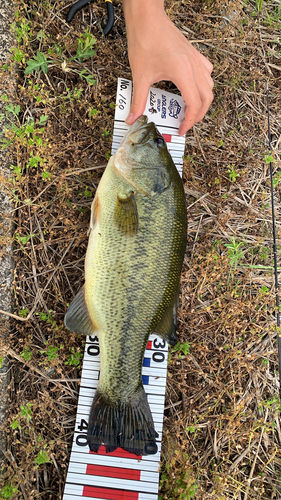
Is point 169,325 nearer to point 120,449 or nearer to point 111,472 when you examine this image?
point 120,449

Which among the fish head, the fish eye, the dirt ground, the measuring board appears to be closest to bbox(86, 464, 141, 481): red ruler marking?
the measuring board

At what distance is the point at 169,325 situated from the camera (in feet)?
8.43

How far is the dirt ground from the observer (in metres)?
2.75

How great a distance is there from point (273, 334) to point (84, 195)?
7.24ft

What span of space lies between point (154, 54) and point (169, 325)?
6.87 feet

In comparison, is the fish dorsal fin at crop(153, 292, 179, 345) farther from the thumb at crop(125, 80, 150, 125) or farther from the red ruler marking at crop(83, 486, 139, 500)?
the thumb at crop(125, 80, 150, 125)

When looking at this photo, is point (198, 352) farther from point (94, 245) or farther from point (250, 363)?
point (94, 245)

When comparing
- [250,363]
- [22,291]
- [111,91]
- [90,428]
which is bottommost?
[90,428]

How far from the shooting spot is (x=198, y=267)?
313 cm

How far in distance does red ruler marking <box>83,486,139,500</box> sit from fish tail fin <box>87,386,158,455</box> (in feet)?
1.16

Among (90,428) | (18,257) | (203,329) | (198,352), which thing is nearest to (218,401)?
(198,352)

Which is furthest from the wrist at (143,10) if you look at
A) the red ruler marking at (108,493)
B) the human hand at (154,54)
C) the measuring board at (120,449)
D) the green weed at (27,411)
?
the red ruler marking at (108,493)

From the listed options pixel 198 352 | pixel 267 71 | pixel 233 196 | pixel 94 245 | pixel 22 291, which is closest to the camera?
pixel 94 245

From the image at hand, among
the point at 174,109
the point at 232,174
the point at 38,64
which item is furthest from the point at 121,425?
the point at 38,64
